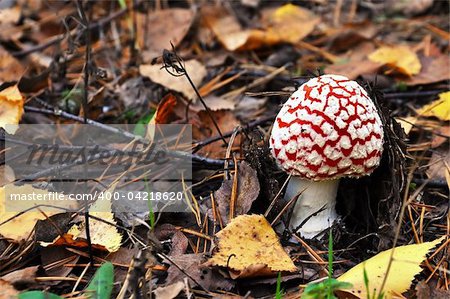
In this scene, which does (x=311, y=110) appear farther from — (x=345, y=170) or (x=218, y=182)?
(x=218, y=182)

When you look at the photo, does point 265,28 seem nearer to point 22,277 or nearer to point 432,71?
point 432,71

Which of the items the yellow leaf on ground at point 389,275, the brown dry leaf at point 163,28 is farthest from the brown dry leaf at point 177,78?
the yellow leaf on ground at point 389,275

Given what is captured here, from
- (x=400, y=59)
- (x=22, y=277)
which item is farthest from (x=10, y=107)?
(x=400, y=59)

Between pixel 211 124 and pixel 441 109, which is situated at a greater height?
pixel 441 109

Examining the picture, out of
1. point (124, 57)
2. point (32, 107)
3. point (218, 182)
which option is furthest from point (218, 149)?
point (124, 57)

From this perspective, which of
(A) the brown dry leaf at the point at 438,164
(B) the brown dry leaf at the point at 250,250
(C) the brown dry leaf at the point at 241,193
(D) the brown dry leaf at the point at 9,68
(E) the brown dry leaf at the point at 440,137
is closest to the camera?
(B) the brown dry leaf at the point at 250,250

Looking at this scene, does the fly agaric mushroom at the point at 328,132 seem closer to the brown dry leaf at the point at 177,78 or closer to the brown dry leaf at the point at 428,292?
the brown dry leaf at the point at 428,292

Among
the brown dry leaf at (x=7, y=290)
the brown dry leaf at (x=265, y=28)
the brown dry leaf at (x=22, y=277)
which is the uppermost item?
the brown dry leaf at (x=265, y=28)
